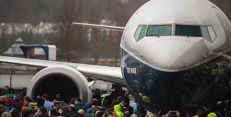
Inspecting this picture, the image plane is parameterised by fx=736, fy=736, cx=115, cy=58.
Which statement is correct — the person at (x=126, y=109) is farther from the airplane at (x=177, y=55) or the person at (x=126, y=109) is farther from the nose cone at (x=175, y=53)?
the nose cone at (x=175, y=53)

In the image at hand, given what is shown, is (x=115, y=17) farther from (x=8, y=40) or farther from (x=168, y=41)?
(x=168, y=41)

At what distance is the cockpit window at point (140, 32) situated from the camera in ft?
49.9

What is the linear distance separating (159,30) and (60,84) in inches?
245

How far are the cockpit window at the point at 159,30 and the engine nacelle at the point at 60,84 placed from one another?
5.07 metres

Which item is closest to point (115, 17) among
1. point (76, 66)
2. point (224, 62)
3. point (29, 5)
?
point (29, 5)

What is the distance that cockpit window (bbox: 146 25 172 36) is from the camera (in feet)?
48.3

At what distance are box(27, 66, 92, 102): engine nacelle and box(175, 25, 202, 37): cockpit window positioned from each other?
5.56 m

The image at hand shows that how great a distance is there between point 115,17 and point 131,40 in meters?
21.0

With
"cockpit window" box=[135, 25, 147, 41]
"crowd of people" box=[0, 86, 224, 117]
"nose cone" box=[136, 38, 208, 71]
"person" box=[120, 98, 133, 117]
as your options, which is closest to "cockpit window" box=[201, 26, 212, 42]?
"nose cone" box=[136, 38, 208, 71]

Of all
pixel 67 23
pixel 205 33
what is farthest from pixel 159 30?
pixel 67 23

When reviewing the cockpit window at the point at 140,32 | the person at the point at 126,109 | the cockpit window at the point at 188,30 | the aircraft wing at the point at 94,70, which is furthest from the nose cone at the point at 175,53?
the aircraft wing at the point at 94,70

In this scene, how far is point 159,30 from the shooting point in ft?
48.8

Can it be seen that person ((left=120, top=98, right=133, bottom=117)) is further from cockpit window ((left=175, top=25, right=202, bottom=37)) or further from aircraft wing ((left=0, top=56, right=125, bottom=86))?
aircraft wing ((left=0, top=56, right=125, bottom=86))

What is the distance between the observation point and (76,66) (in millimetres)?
21500
